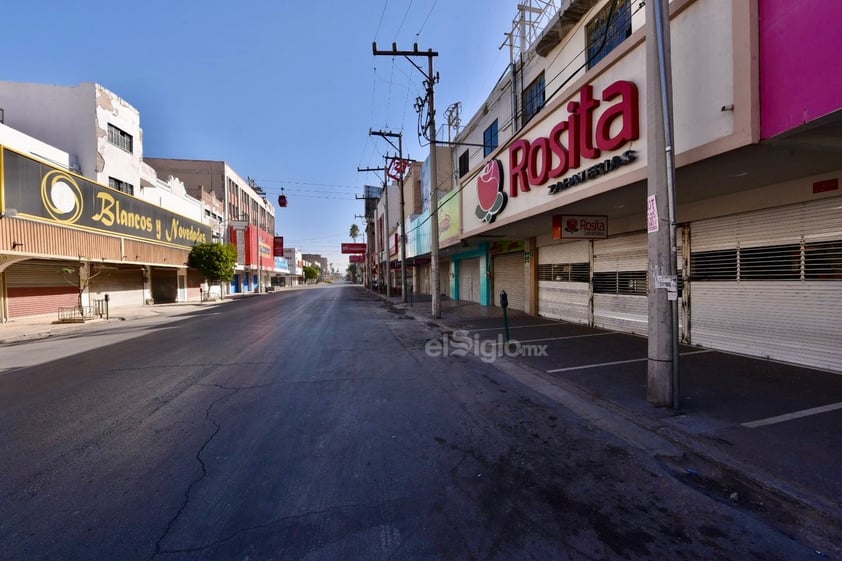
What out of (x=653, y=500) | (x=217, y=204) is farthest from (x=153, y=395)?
(x=217, y=204)

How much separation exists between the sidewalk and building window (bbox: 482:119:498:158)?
12107 mm

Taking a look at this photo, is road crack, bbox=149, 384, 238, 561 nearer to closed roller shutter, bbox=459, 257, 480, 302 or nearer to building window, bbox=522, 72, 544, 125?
building window, bbox=522, 72, 544, 125

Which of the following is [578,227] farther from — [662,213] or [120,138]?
[120,138]

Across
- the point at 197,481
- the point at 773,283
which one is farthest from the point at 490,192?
the point at 197,481

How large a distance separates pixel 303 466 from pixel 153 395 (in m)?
3.75

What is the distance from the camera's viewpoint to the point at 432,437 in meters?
4.28

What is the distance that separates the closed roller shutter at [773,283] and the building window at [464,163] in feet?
48.7

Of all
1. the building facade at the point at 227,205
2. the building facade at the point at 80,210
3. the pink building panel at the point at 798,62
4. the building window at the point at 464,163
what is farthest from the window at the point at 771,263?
the building facade at the point at 227,205

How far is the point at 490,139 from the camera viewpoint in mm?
18188

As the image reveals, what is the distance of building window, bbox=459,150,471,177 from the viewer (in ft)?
71.8

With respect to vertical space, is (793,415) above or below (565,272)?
below

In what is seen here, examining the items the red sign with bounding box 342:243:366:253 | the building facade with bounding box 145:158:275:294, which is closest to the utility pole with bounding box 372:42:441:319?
the building facade with bounding box 145:158:275:294

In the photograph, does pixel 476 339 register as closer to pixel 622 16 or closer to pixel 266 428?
pixel 266 428

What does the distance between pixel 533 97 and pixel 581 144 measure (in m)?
8.08
